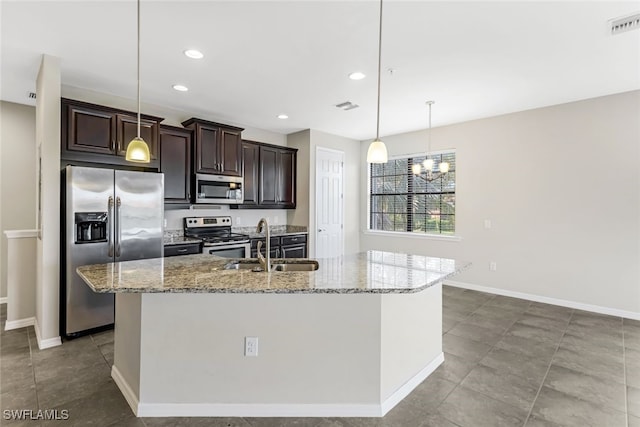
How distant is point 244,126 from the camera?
17.9 ft

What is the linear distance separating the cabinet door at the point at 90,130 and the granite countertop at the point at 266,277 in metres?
1.79

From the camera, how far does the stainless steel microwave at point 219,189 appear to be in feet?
14.6

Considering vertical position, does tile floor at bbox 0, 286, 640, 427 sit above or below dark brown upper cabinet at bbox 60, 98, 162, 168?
below

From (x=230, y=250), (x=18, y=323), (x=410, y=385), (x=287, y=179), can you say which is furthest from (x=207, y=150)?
(x=410, y=385)

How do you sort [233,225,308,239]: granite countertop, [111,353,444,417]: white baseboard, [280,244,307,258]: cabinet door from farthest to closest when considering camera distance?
[280,244,307,258]: cabinet door → [233,225,308,239]: granite countertop → [111,353,444,417]: white baseboard

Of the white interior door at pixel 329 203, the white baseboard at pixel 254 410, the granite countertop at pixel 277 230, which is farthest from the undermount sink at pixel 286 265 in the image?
the white interior door at pixel 329 203

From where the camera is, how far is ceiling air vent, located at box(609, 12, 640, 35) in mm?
2344

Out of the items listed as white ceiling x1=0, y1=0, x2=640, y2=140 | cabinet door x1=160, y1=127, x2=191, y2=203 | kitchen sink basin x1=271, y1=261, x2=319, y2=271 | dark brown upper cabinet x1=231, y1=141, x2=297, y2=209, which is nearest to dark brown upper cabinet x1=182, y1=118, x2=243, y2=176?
cabinet door x1=160, y1=127, x2=191, y2=203

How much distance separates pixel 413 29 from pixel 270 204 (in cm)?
359

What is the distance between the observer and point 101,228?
3.27m

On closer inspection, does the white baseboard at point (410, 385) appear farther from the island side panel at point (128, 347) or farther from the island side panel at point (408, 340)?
the island side panel at point (128, 347)

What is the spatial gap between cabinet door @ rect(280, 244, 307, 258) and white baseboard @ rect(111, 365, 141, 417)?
9.69 ft

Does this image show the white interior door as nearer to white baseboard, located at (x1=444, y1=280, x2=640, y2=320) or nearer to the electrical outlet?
white baseboard, located at (x1=444, y1=280, x2=640, y2=320)

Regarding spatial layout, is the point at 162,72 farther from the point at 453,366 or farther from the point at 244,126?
the point at 453,366
